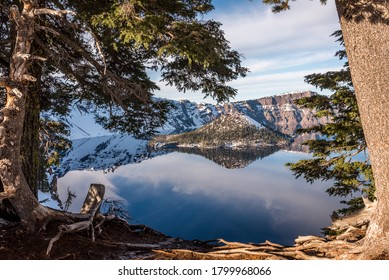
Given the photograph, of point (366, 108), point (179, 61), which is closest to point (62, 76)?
point (179, 61)

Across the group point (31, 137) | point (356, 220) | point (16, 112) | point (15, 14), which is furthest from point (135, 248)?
point (15, 14)

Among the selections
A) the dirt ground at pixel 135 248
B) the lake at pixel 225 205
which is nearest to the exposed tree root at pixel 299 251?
the dirt ground at pixel 135 248

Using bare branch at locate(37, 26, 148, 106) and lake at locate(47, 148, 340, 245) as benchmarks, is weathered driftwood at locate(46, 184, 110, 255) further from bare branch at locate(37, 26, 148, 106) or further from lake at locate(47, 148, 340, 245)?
lake at locate(47, 148, 340, 245)

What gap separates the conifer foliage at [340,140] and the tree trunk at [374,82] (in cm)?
461

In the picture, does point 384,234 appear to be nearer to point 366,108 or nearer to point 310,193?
point 366,108

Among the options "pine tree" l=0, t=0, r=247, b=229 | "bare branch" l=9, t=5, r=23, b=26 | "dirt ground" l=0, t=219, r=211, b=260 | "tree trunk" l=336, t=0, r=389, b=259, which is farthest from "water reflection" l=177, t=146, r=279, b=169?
"bare branch" l=9, t=5, r=23, b=26

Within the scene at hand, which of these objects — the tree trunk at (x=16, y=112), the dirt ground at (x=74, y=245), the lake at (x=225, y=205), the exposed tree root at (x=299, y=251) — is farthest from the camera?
the lake at (x=225, y=205)

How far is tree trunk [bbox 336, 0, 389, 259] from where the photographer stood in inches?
121

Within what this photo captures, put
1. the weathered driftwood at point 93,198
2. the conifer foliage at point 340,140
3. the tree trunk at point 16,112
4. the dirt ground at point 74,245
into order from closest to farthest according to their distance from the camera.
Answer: the dirt ground at point 74,245 → the tree trunk at point 16,112 → the weathered driftwood at point 93,198 → the conifer foliage at point 340,140

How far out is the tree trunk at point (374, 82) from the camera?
3.07m

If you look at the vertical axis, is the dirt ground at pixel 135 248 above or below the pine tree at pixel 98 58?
below

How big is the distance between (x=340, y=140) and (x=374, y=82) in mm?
5531

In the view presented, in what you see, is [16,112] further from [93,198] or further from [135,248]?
[135,248]

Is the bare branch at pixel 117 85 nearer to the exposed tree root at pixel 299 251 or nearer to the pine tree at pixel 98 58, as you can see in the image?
the pine tree at pixel 98 58
